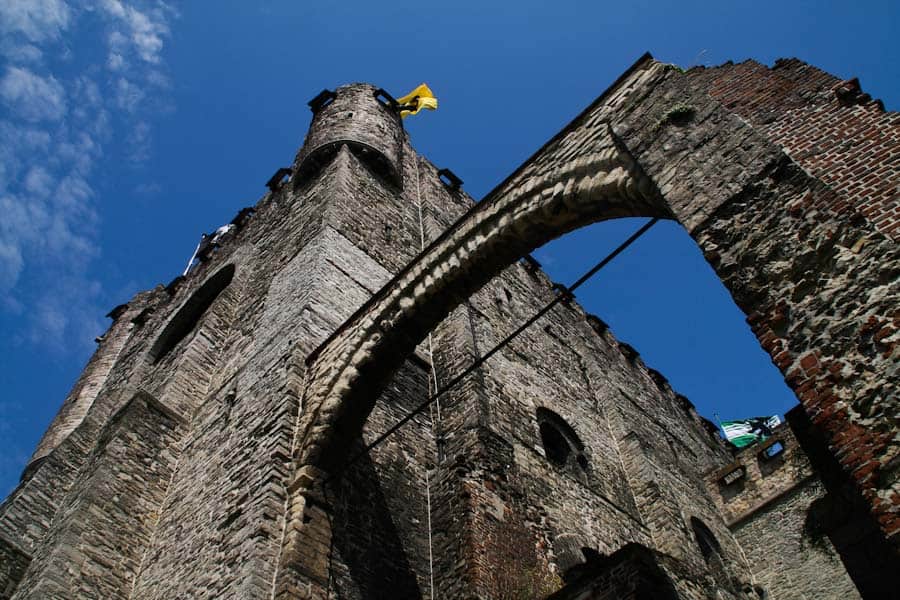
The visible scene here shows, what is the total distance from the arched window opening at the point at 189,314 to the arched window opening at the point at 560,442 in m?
7.21

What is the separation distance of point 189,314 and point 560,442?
8.28 metres

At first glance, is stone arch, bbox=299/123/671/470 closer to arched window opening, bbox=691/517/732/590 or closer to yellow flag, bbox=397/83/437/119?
arched window opening, bbox=691/517/732/590

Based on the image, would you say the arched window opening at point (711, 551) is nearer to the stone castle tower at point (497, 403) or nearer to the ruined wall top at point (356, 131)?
the stone castle tower at point (497, 403)

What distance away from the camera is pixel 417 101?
19.5 meters

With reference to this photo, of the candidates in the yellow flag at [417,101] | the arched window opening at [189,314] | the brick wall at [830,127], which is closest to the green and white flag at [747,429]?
the yellow flag at [417,101]

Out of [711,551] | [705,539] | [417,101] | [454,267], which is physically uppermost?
[417,101]

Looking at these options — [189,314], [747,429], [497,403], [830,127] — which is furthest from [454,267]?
[747,429]

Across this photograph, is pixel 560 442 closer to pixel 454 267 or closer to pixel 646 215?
pixel 454 267

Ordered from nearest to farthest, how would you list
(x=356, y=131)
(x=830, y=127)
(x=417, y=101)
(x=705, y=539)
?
(x=830, y=127), (x=705, y=539), (x=356, y=131), (x=417, y=101)

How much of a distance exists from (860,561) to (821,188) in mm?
2636

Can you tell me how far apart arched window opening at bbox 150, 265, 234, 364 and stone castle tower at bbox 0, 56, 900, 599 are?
0.05 meters

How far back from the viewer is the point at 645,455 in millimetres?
12438

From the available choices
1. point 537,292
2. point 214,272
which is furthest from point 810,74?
point 214,272

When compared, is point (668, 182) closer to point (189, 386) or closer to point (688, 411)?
point (189, 386)
